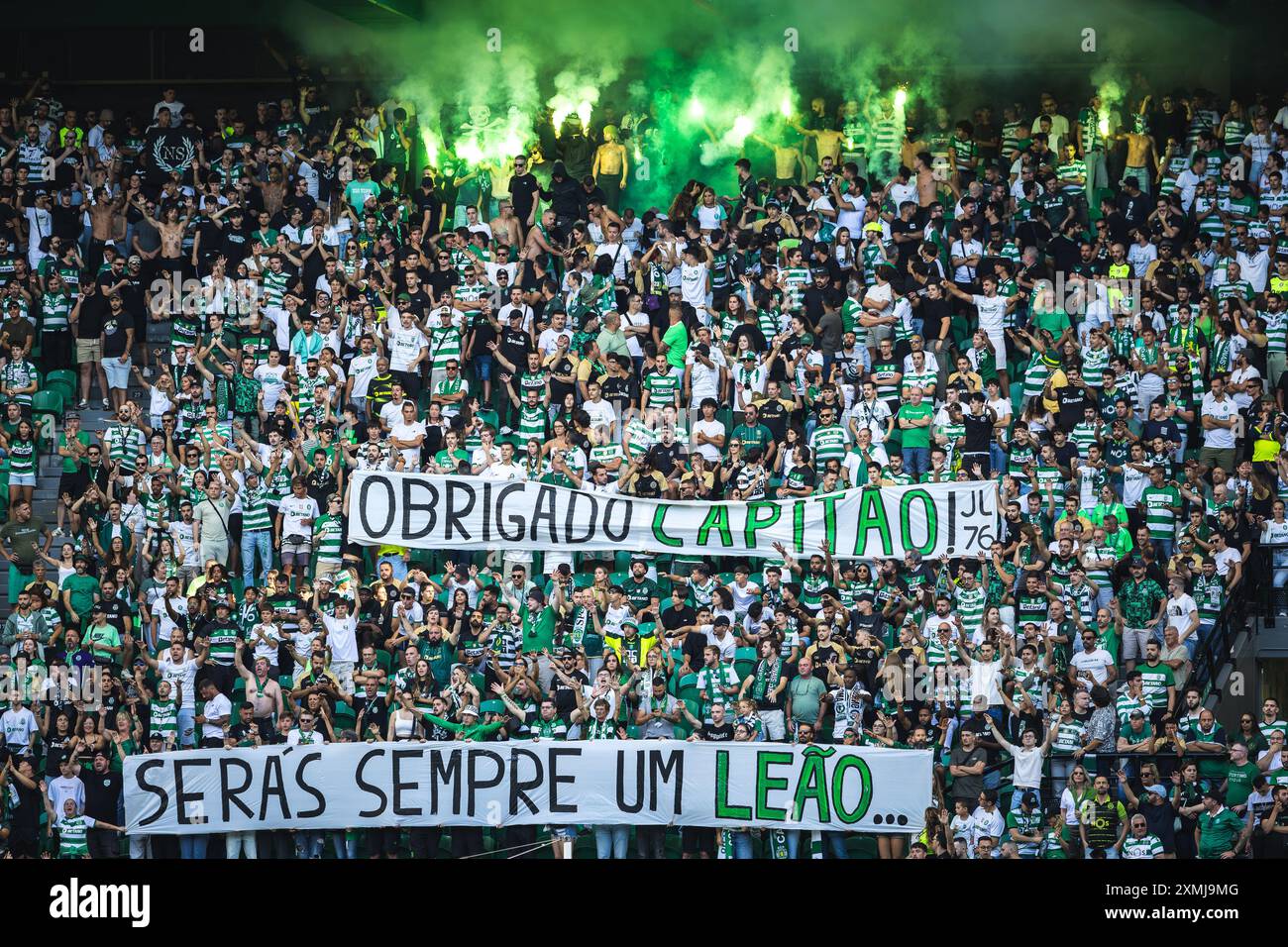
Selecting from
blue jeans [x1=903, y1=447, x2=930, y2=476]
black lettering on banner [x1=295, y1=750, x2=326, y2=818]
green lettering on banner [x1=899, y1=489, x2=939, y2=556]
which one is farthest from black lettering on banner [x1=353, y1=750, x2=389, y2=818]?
blue jeans [x1=903, y1=447, x2=930, y2=476]

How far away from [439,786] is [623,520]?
10.4 ft

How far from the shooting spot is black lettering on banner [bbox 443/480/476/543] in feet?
62.3

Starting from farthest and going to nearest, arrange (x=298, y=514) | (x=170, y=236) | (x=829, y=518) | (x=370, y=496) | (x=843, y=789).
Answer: (x=170, y=236), (x=298, y=514), (x=370, y=496), (x=829, y=518), (x=843, y=789)

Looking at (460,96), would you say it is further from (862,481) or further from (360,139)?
(862,481)

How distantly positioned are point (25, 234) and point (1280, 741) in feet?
46.5

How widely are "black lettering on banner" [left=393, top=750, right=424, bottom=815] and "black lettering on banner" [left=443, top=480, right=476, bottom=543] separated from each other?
2594 mm

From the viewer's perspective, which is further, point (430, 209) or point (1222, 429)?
point (430, 209)

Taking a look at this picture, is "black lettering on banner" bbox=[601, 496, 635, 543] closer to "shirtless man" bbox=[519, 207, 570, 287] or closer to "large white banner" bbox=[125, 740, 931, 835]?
"large white banner" bbox=[125, 740, 931, 835]

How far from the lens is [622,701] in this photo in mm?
17484

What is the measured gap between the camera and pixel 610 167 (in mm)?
23781

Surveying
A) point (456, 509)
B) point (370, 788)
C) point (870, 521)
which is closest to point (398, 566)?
point (456, 509)

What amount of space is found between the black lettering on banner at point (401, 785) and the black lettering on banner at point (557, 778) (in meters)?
1.05

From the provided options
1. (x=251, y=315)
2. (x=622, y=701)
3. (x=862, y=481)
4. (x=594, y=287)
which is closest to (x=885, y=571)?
(x=862, y=481)

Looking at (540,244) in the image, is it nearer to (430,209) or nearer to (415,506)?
(430,209)
